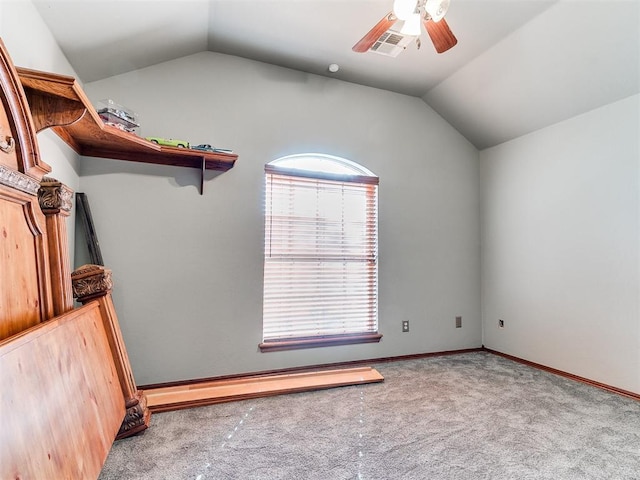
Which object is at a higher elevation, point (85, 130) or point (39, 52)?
point (39, 52)

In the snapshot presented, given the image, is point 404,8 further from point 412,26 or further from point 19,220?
point 19,220

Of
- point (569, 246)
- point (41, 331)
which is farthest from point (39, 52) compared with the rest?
point (569, 246)

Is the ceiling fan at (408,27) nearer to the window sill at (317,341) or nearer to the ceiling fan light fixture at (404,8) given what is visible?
the ceiling fan light fixture at (404,8)

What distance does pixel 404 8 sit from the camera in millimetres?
1783

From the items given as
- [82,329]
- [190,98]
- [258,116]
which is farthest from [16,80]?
[258,116]

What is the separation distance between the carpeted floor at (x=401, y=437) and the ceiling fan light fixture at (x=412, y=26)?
8.16 ft

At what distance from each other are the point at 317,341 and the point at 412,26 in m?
2.63

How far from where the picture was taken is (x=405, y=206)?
3.58 m

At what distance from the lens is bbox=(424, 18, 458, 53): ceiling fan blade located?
1.92 meters

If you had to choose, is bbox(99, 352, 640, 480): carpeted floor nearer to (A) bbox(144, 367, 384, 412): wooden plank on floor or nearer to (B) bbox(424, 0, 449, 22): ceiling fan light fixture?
(A) bbox(144, 367, 384, 412): wooden plank on floor

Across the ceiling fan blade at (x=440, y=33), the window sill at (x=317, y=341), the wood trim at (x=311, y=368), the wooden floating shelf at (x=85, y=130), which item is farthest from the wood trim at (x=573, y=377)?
the wooden floating shelf at (x=85, y=130)

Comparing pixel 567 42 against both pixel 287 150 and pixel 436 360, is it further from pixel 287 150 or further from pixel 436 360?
pixel 436 360

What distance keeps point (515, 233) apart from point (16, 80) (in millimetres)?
4125

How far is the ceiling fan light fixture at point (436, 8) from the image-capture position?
69.6 inches
